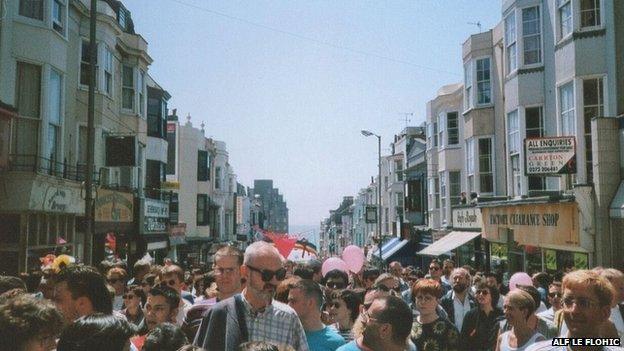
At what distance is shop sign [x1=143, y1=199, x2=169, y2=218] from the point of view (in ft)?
86.9

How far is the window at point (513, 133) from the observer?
19.6 meters

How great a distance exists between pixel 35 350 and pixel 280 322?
5.55 ft

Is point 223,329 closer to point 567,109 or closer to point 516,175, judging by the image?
point 567,109

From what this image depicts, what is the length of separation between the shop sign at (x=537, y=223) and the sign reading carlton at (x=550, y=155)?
1100 millimetres

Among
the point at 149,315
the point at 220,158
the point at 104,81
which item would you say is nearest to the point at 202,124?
the point at 220,158

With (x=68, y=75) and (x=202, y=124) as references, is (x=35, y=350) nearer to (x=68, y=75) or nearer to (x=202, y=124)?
(x=68, y=75)

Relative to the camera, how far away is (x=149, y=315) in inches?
224

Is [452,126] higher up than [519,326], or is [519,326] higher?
[452,126]

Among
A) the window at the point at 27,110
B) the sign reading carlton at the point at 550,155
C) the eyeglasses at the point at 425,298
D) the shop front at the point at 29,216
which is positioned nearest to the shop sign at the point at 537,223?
the sign reading carlton at the point at 550,155

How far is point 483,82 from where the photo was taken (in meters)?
23.5

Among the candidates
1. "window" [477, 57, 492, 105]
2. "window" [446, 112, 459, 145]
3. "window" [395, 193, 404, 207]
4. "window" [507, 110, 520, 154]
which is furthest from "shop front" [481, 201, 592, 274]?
"window" [395, 193, 404, 207]

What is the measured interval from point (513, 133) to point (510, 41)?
3.27m

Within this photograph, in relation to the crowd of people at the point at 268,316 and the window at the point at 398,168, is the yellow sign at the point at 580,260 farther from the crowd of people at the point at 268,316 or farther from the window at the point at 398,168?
the window at the point at 398,168

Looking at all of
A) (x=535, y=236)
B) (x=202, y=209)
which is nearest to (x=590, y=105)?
(x=535, y=236)
